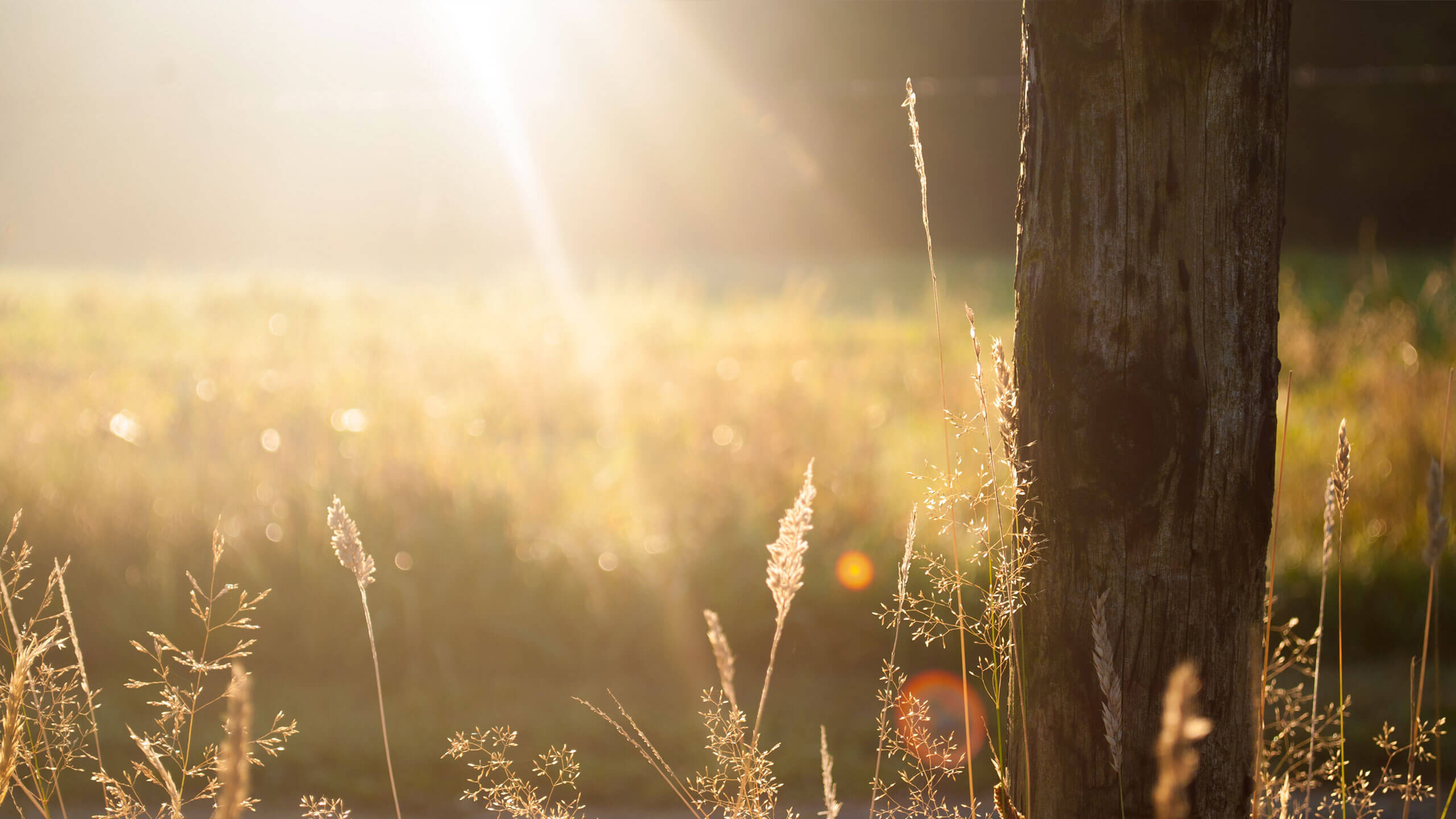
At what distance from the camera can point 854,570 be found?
12.6ft

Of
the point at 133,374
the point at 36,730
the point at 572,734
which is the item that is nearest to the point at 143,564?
the point at 36,730

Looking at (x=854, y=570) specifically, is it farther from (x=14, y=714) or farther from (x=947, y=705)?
(x=14, y=714)

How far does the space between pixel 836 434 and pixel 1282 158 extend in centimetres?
359

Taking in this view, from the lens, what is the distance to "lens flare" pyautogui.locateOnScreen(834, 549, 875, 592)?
12.5ft

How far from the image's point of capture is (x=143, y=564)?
392 cm

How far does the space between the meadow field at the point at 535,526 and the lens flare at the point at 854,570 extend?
13mm

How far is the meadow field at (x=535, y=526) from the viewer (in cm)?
347

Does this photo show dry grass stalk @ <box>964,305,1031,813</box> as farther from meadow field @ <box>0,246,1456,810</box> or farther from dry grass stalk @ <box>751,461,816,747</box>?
meadow field @ <box>0,246,1456,810</box>

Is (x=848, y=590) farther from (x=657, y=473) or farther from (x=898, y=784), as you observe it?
(x=657, y=473)

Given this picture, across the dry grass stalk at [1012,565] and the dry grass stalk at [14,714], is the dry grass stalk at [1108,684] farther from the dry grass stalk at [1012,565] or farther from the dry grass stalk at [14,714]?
the dry grass stalk at [14,714]

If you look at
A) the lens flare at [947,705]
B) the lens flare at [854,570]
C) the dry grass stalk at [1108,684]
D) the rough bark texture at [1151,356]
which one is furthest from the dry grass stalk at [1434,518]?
the lens flare at [854,570]

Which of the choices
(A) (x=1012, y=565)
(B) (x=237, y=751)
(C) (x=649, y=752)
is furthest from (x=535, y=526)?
(B) (x=237, y=751)

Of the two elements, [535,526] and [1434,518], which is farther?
[535,526]

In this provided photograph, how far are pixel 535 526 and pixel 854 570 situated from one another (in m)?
1.37
